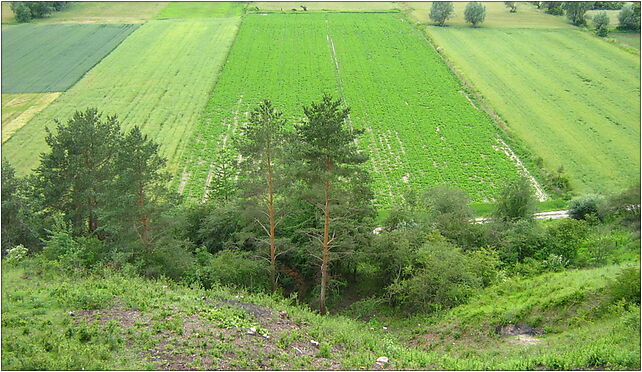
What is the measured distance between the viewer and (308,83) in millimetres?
73500

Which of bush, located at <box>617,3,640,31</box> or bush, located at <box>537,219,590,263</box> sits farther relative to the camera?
bush, located at <box>617,3,640,31</box>

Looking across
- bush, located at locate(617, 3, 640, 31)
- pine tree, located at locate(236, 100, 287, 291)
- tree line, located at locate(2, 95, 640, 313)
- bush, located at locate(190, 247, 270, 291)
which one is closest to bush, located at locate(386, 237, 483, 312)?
tree line, located at locate(2, 95, 640, 313)

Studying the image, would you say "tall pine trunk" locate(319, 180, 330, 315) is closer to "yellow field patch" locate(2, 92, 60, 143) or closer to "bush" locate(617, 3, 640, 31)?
"yellow field patch" locate(2, 92, 60, 143)

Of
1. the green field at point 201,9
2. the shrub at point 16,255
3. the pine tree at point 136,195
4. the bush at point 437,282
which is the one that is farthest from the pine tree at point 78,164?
the green field at point 201,9

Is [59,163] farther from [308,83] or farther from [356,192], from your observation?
[308,83]

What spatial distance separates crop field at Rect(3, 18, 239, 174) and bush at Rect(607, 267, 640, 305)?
141ft

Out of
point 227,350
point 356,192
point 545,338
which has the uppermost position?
Result: point 356,192

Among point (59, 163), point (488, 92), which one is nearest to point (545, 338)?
point (59, 163)

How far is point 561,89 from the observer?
71875mm

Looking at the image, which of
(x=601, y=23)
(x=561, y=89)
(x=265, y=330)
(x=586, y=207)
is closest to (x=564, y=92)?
(x=561, y=89)

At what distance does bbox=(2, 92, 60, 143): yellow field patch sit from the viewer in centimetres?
6075

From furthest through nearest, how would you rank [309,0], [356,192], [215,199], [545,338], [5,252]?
[309,0]
[215,199]
[5,252]
[356,192]
[545,338]

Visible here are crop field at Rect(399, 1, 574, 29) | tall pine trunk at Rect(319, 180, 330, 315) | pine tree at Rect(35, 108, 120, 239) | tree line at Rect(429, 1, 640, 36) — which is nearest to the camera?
tall pine trunk at Rect(319, 180, 330, 315)

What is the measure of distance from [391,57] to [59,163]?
2394 inches
